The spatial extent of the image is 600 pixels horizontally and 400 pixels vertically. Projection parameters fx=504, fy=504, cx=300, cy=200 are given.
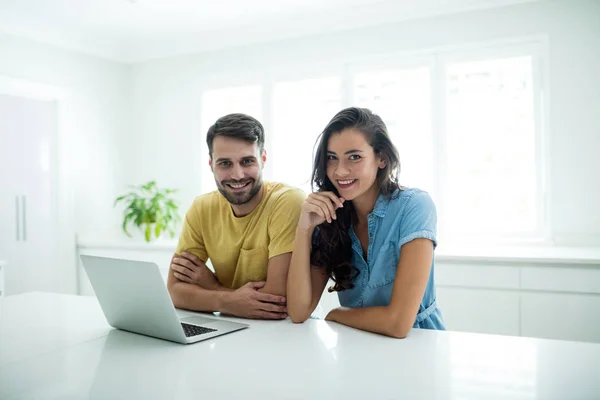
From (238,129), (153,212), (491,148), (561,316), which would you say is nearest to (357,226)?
(238,129)

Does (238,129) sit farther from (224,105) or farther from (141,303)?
(224,105)

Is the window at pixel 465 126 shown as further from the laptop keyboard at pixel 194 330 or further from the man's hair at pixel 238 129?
the laptop keyboard at pixel 194 330

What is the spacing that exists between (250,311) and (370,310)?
15.4 inches

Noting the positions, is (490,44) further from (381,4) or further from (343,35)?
(343,35)

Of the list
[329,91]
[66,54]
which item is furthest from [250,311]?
[66,54]

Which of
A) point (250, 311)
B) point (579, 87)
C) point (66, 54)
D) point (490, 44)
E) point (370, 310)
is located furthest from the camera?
point (66, 54)

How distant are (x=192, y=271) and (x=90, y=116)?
9.43ft

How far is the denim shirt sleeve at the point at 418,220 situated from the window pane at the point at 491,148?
1937 mm

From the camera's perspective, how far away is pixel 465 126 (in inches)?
131

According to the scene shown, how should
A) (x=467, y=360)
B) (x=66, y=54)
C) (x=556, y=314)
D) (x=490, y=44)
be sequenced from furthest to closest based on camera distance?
(x=66, y=54) < (x=490, y=44) < (x=556, y=314) < (x=467, y=360)

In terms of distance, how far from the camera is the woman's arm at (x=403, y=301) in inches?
52.1

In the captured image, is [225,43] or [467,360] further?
[225,43]

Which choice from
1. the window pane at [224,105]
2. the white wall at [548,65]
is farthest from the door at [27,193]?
the window pane at [224,105]

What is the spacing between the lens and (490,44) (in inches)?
127
